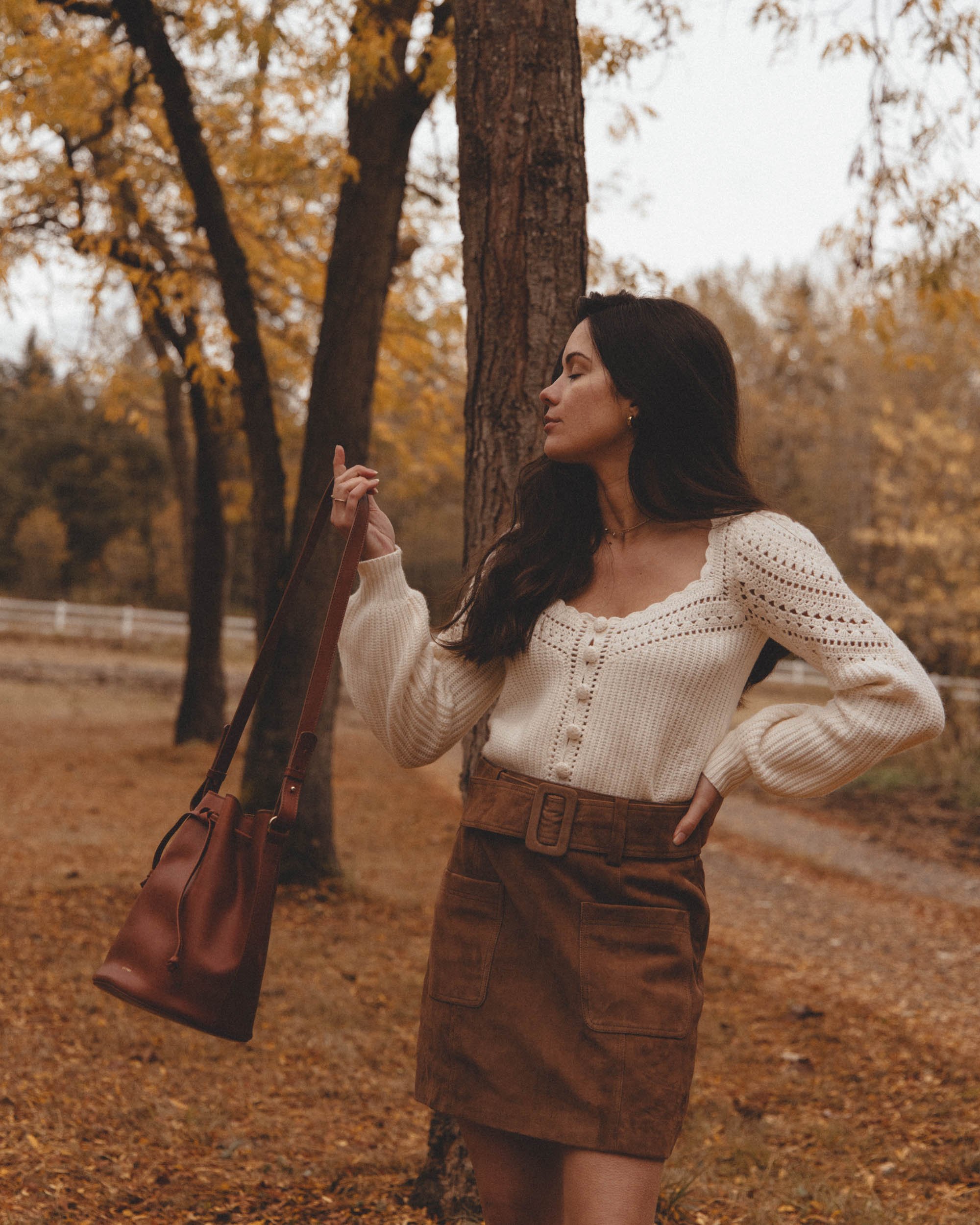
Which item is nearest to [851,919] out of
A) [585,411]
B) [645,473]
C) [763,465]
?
[645,473]

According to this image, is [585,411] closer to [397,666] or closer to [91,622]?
[397,666]

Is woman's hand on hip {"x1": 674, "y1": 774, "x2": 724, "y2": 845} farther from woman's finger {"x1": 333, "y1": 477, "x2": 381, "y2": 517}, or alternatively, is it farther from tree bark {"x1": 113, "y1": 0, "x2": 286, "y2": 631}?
tree bark {"x1": 113, "y1": 0, "x2": 286, "y2": 631}

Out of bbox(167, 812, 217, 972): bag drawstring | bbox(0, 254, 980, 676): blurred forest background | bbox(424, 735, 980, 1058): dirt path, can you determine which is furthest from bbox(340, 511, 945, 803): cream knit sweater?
bbox(0, 254, 980, 676): blurred forest background

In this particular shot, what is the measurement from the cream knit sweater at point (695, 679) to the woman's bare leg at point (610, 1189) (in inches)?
23.4

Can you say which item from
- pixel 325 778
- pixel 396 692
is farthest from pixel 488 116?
pixel 325 778

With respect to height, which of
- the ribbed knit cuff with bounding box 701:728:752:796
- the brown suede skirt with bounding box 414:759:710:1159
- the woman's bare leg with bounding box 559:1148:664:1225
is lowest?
the woman's bare leg with bounding box 559:1148:664:1225

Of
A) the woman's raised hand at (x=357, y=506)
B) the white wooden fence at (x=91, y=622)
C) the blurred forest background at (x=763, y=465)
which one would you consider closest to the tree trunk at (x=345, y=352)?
the woman's raised hand at (x=357, y=506)

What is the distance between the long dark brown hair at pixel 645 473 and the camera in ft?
7.01

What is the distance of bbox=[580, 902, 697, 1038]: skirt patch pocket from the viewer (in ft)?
6.22

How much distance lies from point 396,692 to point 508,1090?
72 cm

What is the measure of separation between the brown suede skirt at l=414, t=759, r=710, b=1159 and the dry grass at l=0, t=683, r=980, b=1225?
1.38 m

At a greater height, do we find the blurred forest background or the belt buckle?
the blurred forest background

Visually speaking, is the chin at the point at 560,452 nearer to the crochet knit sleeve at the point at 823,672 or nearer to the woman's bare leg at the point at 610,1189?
the crochet knit sleeve at the point at 823,672

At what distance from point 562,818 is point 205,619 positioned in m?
10.5
